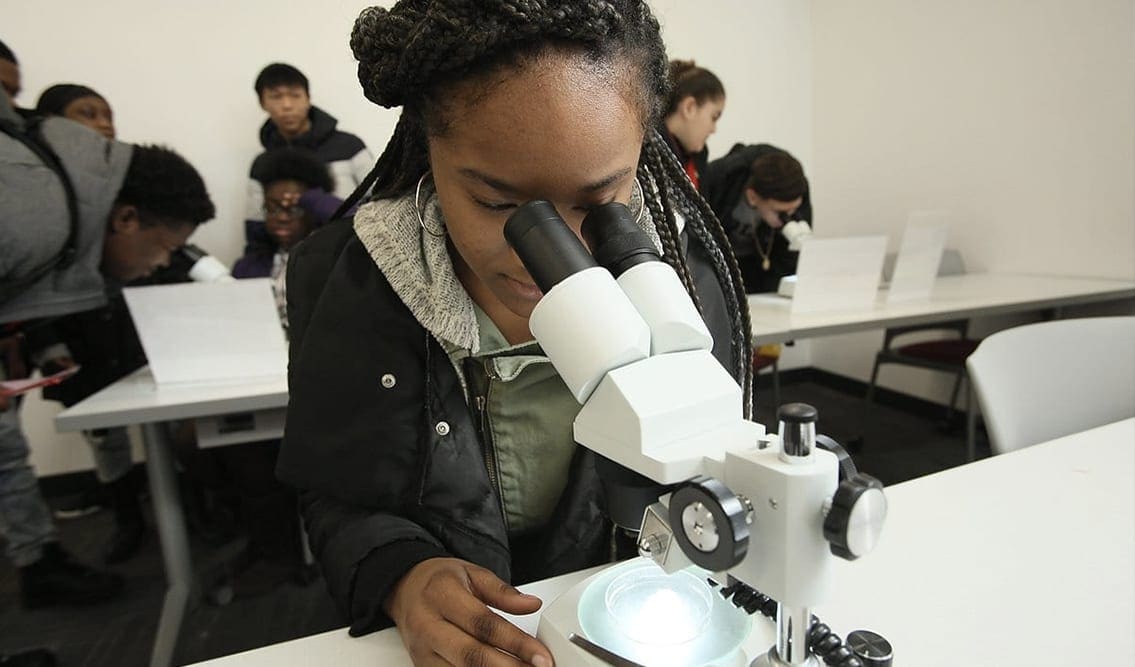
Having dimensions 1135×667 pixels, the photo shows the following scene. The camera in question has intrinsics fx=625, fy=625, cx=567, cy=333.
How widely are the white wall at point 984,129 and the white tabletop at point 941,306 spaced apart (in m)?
0.28

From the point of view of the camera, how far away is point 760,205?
2.49 meters

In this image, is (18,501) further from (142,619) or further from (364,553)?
(364,553)

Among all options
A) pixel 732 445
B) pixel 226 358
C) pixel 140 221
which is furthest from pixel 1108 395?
pixel 140 221

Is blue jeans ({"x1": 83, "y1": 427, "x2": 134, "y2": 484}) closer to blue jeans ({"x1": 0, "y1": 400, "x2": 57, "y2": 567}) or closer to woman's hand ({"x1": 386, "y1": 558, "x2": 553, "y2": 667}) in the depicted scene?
blue jeans ({"x1": 0, "y1": 400, "x2": 57, "y2": 567})

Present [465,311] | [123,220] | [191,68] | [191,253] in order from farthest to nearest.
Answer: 1. [191,68]
2. [191,253]
3. [123,220]
4. [465,311]

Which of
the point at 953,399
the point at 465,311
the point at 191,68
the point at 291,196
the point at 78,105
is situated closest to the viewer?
the point at 465,311

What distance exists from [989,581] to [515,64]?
661 millimetres

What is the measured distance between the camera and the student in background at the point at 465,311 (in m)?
0.52

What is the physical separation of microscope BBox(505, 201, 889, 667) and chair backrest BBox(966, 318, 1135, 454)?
3.11 feet

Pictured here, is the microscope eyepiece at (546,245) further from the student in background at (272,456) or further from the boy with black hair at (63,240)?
the boy with black hair at (63,240)

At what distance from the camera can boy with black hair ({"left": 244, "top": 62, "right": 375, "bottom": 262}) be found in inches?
102

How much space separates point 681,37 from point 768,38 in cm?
59

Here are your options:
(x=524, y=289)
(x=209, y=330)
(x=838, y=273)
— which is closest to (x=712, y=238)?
(x=524, y=289)

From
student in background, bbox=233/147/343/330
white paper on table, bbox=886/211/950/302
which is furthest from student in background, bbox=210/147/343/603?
white paper on table, bbox=886/211/950/302
